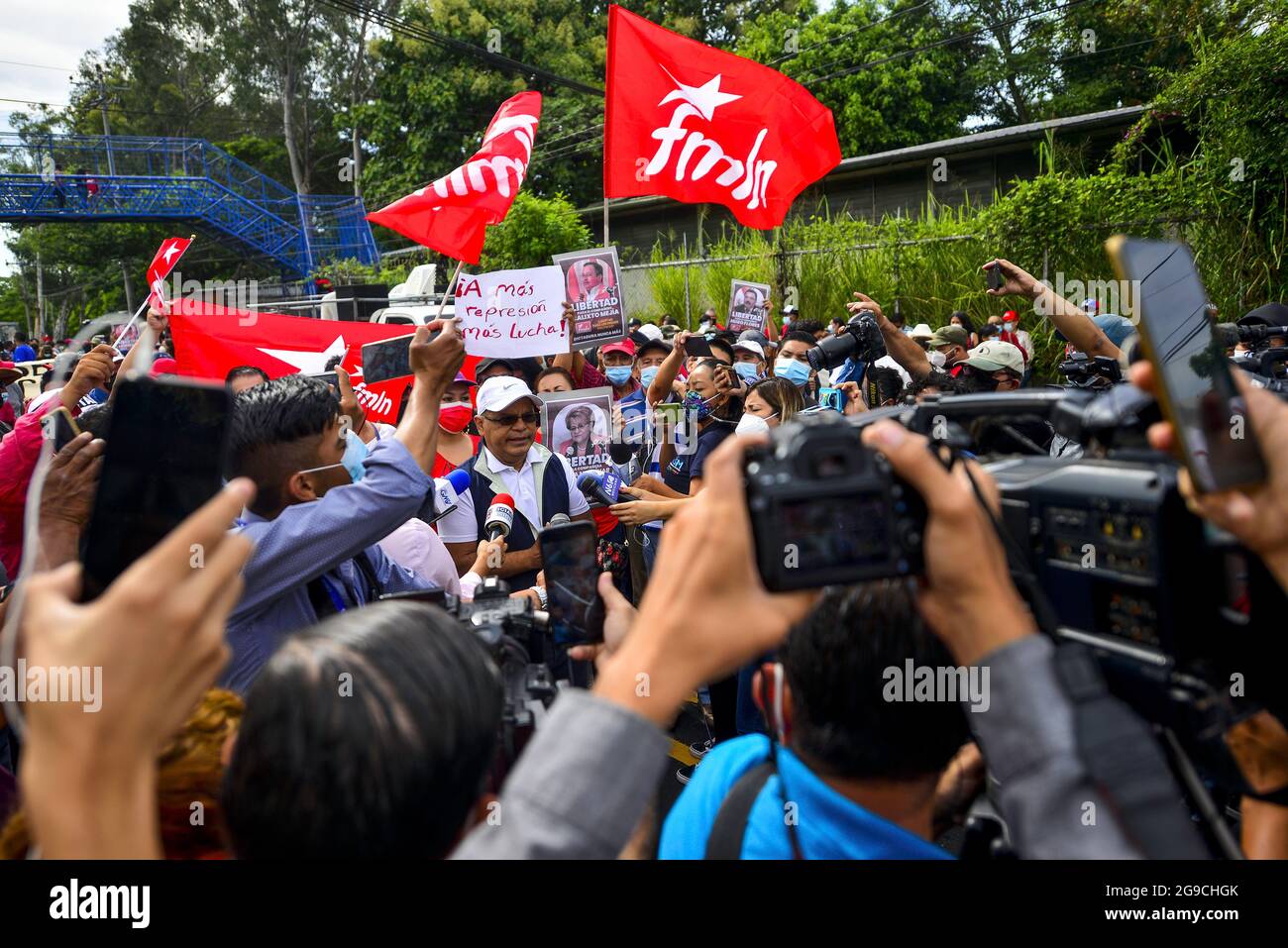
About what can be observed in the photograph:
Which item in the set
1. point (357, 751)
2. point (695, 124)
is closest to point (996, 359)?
point (695, 124)

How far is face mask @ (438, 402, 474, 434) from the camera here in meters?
5.12

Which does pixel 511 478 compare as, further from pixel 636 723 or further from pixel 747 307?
pixel 747 307

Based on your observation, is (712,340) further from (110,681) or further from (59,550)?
(110,681)

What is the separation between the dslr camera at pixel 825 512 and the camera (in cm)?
96

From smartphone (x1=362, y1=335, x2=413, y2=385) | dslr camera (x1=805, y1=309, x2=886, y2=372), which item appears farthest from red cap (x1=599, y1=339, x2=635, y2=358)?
smartphone (x1=362, y1=335, x2=413, y2=385)

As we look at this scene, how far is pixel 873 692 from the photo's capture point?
1268mm

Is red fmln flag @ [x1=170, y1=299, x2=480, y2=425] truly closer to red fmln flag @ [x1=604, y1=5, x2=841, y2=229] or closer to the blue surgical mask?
red fmln flag @ [x1=604, y1=5, x2=841, y2=229]

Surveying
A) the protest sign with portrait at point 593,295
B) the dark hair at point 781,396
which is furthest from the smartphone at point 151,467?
the protest sign with portrait at point 593,295

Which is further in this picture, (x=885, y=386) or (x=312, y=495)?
(x=885, y=386)

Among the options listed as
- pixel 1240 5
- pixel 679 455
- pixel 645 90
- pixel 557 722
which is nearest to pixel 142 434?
pixel 557 722

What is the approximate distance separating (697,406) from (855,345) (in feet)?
5.30

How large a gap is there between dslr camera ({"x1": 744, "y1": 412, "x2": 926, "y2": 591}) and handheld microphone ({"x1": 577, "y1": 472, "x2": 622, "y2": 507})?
269 centimetres

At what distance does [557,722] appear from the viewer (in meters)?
0.97

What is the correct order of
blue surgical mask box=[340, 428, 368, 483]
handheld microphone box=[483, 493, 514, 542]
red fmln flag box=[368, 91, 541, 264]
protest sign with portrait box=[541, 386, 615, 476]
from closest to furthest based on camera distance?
blue surgical mask box=[340, 428, 368, 483]
handheld microphone box=[483, 493, 514, 542]
protest sign with portrait box=[541, 386, 615, 476]
red fmln flag box=[368, 91, 541, 264]
